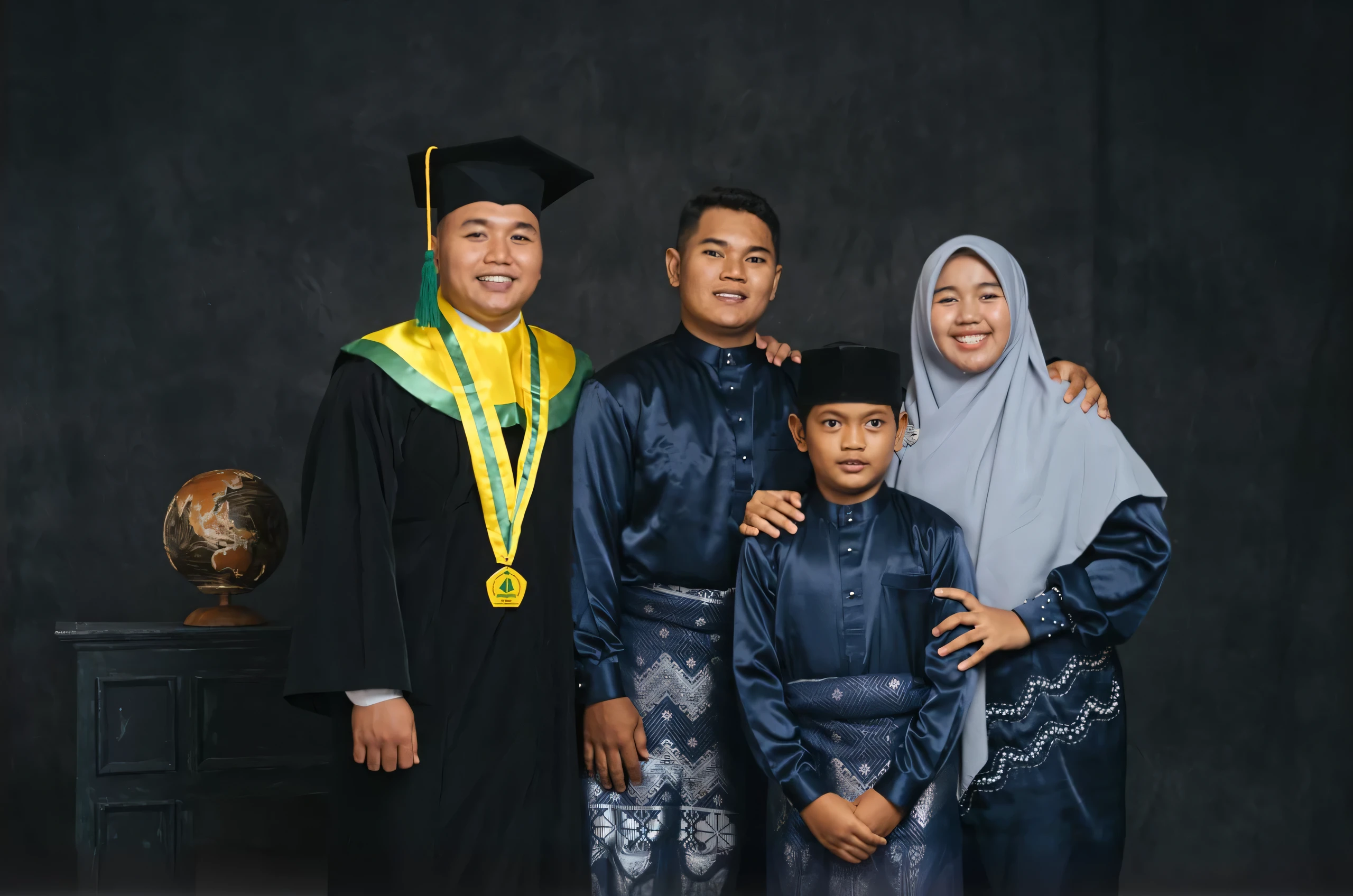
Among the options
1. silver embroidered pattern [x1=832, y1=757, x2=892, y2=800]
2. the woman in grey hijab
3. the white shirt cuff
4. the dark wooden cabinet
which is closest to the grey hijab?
the woman in grey hijab

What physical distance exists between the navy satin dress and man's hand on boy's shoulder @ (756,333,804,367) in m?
0.86

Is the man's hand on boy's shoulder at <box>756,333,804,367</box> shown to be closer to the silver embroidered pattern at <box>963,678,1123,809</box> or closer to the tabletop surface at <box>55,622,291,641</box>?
the silver embroidered pattern at <box>963,678,1123,809</box>

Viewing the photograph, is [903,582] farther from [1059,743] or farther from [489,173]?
[489,173]

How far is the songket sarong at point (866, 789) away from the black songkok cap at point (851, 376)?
1.92 ft

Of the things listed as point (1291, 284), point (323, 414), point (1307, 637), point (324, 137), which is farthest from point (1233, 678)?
point (324, 137)

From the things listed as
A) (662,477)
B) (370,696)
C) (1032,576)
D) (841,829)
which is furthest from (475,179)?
(841,829)

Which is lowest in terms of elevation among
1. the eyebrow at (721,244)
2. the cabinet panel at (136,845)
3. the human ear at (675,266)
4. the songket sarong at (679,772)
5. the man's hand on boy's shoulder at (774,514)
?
the cabinet panel at (136,845)

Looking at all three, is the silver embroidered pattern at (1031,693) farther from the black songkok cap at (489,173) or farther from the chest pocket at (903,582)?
the black songkok cap at (489,173)

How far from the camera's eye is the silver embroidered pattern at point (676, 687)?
2.95 metres

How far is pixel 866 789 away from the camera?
2605 mm

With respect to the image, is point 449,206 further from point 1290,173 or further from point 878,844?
point 1290,173

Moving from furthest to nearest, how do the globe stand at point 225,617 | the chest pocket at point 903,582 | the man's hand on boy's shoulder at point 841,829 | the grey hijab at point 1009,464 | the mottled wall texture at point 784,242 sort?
the mottled wall texture at point 784,242 < the globe stand at point 225,617 < the grey hijab at point 1009,464 < the chest pocket at point 903,582 < the man's hand on boy's shoulder at point 841,829

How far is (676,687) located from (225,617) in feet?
4.34

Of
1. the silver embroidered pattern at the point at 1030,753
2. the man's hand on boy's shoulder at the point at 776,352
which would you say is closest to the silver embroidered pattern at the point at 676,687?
the silver embroidered pattern at the point at 1030,753
